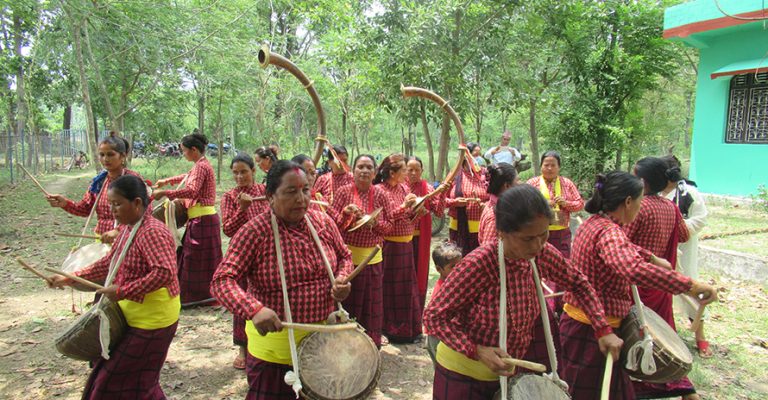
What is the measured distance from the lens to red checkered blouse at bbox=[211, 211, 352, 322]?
2246 millimetres

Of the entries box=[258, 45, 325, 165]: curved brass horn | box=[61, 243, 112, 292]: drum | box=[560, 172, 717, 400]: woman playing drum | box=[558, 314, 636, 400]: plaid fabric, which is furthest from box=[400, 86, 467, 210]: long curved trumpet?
box=[61, 243, 112, 292]: drum

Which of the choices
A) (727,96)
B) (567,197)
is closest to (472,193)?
(567,197)

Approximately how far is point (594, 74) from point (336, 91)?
328 inches

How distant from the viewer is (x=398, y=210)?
4.57 meters

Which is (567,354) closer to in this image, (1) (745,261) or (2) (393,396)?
(2) (393,396)

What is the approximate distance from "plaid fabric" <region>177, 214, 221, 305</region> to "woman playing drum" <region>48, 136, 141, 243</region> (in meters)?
1.44

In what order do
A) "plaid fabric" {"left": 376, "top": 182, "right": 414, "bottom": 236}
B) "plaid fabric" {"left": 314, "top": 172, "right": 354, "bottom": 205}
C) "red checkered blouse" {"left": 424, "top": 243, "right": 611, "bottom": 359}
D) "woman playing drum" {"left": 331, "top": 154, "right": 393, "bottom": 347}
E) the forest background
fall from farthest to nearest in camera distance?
the forest background < "plaid fabric" {"left": 314, "top": 172, "right": 354, "bottom": 205} < "plaid fabric" {"left": 376, "top": 182, "right": 414, "bottom": 236} < "woman playing drum" {"left": 331, "top": 154, "right": 393, "bottom": 347} < "red checkered blouse" {"left": 424, "top": 243, "right": 611, "bottom": 359}

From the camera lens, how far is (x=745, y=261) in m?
6.31

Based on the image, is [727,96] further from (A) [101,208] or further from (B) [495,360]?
(A) [101,208]

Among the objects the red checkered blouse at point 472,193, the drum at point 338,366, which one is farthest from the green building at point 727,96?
the drum at point 338,366

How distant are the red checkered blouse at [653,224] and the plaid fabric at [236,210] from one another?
294 cm

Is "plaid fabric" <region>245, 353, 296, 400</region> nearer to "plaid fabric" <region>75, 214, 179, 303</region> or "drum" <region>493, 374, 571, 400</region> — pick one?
"plaid fabric" <region>75, 214, 179, 303</region>

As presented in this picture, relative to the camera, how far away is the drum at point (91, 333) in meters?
2.63

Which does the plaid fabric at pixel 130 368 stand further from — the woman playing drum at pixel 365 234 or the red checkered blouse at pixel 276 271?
the woman playing drum at pixel 365 234
